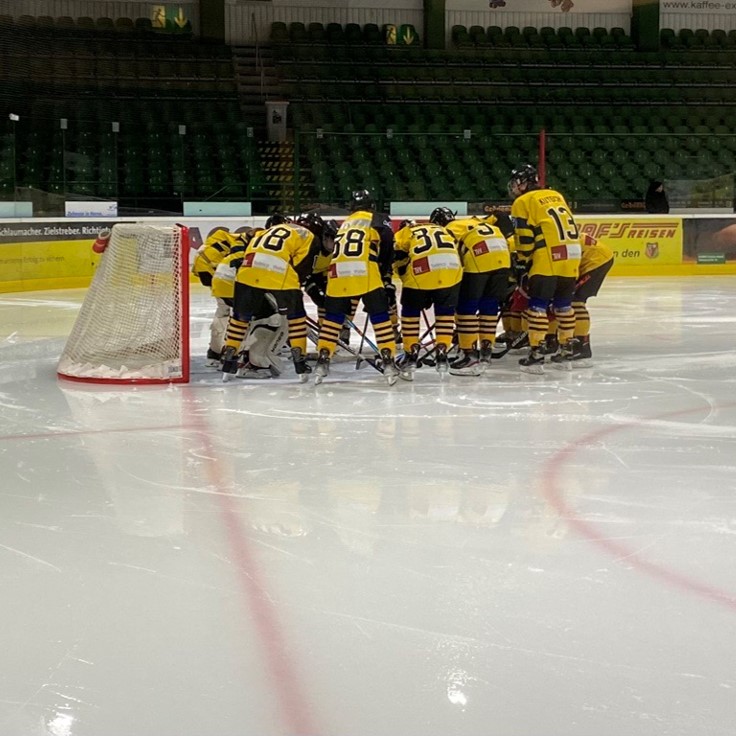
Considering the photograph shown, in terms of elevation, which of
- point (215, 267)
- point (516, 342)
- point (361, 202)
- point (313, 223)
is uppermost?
point (361, 202)

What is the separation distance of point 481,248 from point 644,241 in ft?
25.7

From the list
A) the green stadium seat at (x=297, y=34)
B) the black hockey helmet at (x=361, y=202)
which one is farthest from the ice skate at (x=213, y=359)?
the green stadium seat at (x=297, y=34)

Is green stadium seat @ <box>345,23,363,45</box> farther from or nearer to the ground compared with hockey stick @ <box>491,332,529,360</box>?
farther from the ground

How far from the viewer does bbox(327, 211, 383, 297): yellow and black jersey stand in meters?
5.69

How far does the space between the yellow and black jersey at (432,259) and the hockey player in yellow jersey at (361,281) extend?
6.5 inches

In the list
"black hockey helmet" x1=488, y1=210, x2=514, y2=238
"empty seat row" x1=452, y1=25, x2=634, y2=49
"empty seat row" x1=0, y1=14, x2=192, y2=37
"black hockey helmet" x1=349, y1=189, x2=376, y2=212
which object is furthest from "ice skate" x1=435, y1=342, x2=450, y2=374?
"empty seat row" x1=452, y1=25, x2=634, y2=49

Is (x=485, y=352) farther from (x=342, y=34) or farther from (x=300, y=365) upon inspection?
(x=342, y=34)

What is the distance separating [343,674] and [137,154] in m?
10.8

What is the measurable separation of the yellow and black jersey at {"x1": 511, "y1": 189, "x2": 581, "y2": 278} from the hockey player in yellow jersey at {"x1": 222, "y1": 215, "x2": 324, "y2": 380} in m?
1.26

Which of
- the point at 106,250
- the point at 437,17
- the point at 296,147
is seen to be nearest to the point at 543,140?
the point at 296,147

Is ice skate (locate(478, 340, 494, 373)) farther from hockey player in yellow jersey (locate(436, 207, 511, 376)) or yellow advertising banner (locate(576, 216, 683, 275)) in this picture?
yellow advertising banner (locate(576, 216, 683, 275))

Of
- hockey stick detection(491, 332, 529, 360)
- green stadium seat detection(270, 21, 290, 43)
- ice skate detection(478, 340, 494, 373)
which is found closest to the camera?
ice skate detection(478, 340, 494, 373)

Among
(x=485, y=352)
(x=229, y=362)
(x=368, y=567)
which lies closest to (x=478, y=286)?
(x=485, y=352)

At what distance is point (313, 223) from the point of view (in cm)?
605
